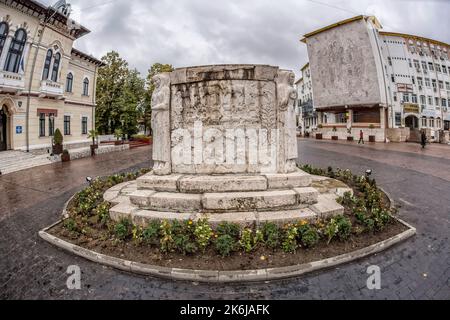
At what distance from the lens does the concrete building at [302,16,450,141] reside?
2941 cm

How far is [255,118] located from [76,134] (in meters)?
23.6

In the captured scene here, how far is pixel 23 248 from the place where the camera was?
4762 millimetres

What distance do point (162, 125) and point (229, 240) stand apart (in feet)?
12.3

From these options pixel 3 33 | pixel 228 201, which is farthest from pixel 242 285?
pixel 3 33

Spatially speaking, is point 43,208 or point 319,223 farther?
point 43,208

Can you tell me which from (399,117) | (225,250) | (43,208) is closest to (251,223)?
(225,250)

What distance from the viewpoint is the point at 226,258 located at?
4.08 metres

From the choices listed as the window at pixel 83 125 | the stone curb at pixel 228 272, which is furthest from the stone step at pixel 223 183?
the window at pixel 83 125

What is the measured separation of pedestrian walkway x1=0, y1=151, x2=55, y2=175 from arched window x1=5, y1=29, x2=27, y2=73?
589 centimetres

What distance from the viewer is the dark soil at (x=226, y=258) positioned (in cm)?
392

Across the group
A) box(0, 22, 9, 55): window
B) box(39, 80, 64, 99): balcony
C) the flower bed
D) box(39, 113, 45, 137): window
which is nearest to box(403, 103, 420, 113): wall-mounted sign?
the flower bed
